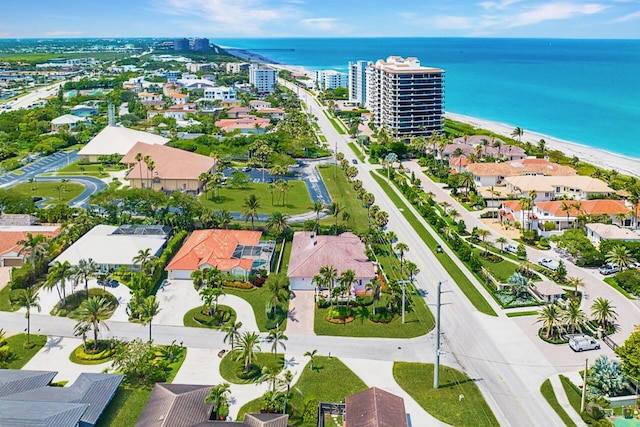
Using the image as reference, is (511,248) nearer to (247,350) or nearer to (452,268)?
(452,268)

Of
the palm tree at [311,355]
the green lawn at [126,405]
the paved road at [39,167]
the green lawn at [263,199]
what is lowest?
the green lawn at [126,405]

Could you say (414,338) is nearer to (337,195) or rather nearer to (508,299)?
(508,299)

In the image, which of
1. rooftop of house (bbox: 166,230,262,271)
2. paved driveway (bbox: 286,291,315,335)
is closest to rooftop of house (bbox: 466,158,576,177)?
rooftop of house (bbox: 166,230,262,271)

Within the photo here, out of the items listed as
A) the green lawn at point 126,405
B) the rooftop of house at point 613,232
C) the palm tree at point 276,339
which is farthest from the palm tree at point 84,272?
the rooftop of house at point 613,232

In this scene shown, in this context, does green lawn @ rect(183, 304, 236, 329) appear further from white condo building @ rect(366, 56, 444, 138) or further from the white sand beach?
white condo building @ rect(366, 56, 444, 138)

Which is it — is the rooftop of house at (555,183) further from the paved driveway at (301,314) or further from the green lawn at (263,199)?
the paved driveway at (301,314)
